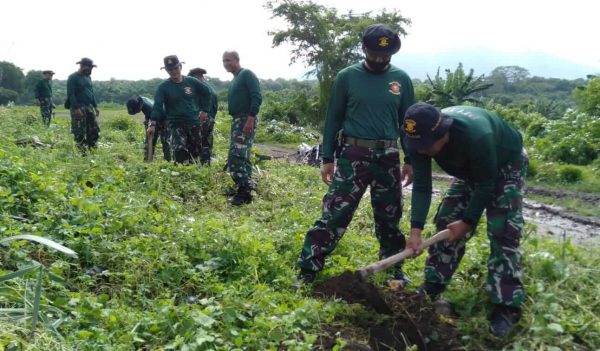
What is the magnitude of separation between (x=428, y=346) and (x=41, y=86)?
1482cm

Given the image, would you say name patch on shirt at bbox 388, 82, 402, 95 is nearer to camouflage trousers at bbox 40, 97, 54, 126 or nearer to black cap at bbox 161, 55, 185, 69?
black cap at bbox 161, 55, 185, 69

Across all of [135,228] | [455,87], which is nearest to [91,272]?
[135,228]

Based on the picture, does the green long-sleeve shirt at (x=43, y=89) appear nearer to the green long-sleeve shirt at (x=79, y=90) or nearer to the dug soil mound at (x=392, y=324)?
the green long-sleeve shirt at (x=79, y=90)

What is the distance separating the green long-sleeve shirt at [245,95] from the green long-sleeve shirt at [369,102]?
2.61 metres

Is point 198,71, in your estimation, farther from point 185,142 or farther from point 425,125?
point 425,125

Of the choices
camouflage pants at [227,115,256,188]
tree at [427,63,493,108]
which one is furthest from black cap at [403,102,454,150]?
tree at [427,63,493,108]

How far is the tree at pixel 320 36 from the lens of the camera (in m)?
28.8

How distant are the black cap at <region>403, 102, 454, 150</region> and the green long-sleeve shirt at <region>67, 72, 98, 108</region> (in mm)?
8753

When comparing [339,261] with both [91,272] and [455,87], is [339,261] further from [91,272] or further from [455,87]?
[455,87]

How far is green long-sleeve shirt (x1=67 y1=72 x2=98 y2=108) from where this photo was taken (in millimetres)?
10203

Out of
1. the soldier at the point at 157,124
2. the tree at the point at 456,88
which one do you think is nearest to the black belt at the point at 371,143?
the soldier at the point at 157,124

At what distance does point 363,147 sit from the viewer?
3881mm

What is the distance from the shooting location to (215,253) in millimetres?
4250

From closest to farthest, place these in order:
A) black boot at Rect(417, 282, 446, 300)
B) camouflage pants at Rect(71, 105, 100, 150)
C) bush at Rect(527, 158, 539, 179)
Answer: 1. black boot at Rect(417, 282, 446, 300)
2. camouflage pants at Rect(71, 105, 100, 150)
3. bush at Rect(527, 158, 539, 179)
